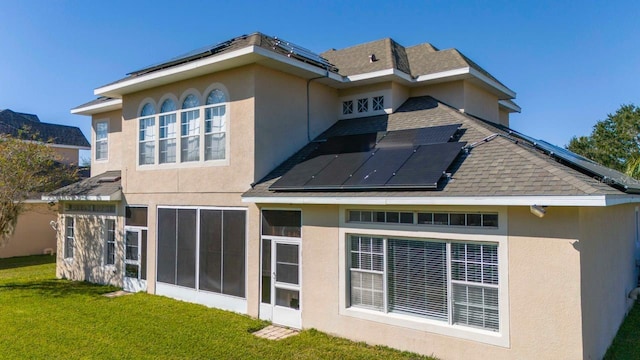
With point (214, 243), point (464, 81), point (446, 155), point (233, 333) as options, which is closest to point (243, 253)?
point (214, 243)

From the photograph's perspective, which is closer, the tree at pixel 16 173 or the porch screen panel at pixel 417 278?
the porch screen panel at pixel 417 278

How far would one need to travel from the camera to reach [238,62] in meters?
10.0

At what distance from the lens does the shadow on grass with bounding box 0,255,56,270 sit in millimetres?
18312

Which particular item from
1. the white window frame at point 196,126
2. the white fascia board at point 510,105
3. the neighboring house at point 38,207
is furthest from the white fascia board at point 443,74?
the neighboring house at point 38,207

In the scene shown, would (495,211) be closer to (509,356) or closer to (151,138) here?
(509,356)

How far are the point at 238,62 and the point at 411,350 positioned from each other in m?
7.70

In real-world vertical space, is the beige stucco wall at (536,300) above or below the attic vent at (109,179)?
below

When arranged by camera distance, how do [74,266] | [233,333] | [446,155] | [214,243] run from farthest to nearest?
[74,266]
[214,243]
[233,333]
[446,155]

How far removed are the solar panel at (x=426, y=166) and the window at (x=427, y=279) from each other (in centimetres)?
115

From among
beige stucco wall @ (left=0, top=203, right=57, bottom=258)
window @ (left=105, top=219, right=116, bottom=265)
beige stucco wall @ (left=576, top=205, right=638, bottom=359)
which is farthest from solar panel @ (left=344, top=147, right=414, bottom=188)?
beige stucco wall @ (left=0, top=203, right=57, bottom=258)

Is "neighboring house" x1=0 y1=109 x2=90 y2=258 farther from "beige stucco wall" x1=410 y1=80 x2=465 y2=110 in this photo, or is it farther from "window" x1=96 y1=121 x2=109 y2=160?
"beige stucco wall" x1=410 y1=80 x2=465 y2=110

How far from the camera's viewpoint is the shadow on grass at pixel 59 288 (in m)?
12.7

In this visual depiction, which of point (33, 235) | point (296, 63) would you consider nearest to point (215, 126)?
point (296, 63)

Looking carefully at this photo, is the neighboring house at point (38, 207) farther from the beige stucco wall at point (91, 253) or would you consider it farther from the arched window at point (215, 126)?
the arched window at point (215, 126)
